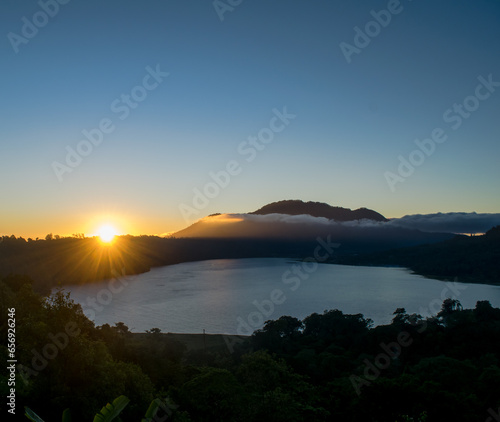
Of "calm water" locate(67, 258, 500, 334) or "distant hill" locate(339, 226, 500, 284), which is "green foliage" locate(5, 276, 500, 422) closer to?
"calm water" locate(67, 258, 500, 334)

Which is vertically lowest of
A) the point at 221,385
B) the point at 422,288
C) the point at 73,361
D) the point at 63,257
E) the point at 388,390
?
the point at 422,288

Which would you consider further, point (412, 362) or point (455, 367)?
point (412, 362)

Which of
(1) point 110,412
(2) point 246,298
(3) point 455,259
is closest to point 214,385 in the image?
(1) point 110,412

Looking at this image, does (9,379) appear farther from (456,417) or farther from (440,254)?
(440,254)

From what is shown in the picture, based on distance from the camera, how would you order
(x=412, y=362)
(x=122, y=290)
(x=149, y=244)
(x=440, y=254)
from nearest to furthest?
1. (x=412, y=362)
2. (x=122, y=290)
3. (x=440, y=254)
4. (x=149, y=244)

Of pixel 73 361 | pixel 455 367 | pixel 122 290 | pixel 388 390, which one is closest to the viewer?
pixel 73 361

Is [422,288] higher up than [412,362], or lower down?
lower down

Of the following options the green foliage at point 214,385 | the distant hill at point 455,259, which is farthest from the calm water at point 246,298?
the green foliage at point 214,385

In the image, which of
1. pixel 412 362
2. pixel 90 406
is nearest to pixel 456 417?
pixel 90 406
